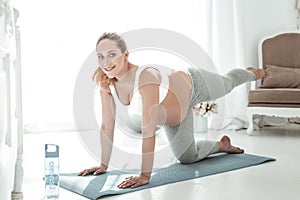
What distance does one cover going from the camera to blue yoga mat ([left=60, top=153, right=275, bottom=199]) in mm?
2361

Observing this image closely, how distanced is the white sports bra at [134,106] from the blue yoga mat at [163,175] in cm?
44

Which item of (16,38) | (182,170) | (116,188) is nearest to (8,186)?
(16,38)

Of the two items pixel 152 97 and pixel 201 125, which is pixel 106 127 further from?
pixel 201 125

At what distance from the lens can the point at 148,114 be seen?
2426 millimetres

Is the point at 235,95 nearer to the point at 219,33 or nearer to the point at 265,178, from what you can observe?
the point at 219,33

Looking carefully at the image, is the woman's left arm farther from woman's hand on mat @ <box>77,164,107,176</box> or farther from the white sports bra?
woman's hand on mat @ <box>77,164,107,176</box>

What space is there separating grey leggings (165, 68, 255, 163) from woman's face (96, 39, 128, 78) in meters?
0.63

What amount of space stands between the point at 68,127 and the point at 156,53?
1181 mm

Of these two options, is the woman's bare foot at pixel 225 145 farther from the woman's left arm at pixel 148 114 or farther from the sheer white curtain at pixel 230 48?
the sheer white curtain at pixel 230 48

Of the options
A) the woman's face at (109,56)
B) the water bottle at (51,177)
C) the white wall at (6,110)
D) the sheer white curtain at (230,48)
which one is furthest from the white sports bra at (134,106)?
the sheer white curtain at (230,48)

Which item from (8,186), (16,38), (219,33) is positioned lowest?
(8,186)

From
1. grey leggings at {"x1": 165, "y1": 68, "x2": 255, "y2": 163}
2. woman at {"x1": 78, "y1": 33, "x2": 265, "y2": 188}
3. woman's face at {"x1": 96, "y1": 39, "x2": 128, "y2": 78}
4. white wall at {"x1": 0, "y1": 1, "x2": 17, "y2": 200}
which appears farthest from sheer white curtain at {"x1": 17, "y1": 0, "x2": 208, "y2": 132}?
white wall at {"x1": 0, "y1": 1, "x2": 17, "y2": 200}

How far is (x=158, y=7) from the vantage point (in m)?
4.80

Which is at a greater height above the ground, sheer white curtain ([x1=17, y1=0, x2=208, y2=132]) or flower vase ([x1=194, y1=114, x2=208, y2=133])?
sheer white curtain ([x1=17, y1=0, x2=208, y2=132])
